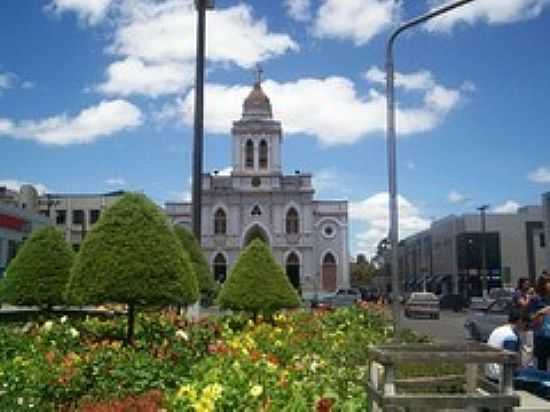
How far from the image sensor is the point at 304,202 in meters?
82.6

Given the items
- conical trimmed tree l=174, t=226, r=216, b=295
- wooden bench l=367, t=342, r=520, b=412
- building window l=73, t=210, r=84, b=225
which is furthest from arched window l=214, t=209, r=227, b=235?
wooden bench l=367, t=342, r=520, b=412

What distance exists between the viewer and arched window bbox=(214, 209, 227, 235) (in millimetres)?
83188

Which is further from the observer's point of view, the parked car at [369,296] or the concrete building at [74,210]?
the concrete building at [74,210]

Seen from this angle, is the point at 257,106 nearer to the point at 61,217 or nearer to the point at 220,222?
the point at 220,222

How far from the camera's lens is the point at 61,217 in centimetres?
8375

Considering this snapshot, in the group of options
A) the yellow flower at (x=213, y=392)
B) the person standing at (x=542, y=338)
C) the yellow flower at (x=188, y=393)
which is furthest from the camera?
the person standing at (x=542, y=338)

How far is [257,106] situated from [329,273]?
19959 mm

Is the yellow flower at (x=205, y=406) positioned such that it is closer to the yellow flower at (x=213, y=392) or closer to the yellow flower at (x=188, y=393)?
the yellow flower at (x=213, y=392)

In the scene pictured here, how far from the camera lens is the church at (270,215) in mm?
81375

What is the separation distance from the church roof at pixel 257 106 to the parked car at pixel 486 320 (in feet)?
199

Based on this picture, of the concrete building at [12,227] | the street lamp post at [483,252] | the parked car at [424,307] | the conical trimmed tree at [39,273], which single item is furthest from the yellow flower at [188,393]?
the street lamp post at [483,252]

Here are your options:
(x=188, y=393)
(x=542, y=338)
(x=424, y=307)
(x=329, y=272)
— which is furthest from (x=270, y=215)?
(x=188, y=393)

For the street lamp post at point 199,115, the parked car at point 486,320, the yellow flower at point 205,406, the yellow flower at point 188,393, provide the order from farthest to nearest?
the parked car at point 486,320, the street lamp post at point 199,115, the yellow flower at point 188,393, the yellow flower at point 205,406

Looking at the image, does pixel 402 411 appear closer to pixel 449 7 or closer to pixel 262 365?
pixel 262 365
